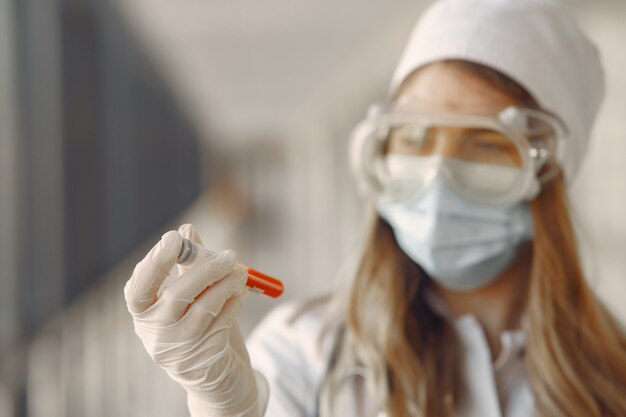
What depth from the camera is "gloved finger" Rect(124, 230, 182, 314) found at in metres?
0.79

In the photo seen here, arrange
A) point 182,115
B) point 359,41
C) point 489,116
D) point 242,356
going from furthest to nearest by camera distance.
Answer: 1. point 182,115
2. point 359,41
3. point 489,116
4. point 242,356

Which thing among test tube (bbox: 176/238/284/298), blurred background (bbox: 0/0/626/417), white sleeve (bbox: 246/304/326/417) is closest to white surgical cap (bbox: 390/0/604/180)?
blurred background (bbox: 0/0/626/417)

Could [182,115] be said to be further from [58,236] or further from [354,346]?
[354,346]

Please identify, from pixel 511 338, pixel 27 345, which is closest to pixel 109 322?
pixel 27 345

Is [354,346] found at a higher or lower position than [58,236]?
higher

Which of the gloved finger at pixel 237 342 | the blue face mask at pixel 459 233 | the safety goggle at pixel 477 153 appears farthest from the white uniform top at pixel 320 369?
the gloved finger at pixel 237 342

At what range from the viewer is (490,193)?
1.39 meters

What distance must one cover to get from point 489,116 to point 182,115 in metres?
6.16

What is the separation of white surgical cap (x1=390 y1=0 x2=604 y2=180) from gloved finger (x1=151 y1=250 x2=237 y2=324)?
71 cm

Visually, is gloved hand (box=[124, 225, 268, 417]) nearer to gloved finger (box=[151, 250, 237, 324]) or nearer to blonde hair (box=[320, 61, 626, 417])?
gloved finger (box=[151, 250, 237, 324])

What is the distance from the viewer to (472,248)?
55.6 inches

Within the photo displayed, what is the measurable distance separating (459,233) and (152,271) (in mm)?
751

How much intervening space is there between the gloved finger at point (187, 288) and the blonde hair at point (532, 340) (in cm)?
56

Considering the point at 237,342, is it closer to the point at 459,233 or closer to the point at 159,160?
the point at 459,233
